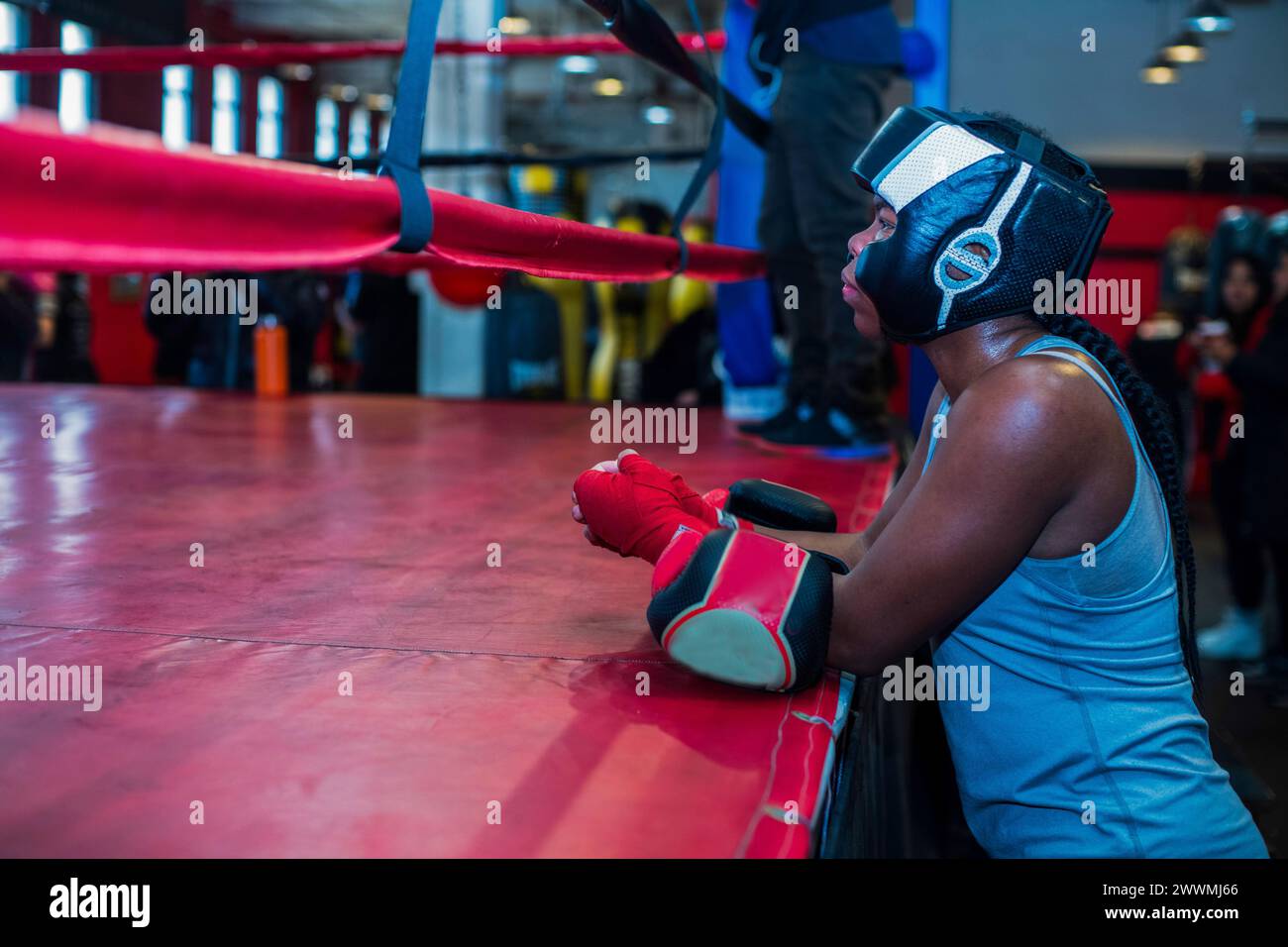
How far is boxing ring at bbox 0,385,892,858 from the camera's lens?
0.78m

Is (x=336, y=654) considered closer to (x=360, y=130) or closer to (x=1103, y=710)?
(x=1103, y=710)

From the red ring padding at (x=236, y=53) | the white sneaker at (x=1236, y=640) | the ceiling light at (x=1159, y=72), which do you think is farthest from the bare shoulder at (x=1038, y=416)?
the ceiling light at (x=1159, y=72)

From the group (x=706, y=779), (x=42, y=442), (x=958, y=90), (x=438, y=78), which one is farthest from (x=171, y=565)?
(x=958, y=90)

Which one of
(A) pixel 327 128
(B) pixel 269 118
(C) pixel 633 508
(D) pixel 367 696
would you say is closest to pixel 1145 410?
(C) pixel 633 508

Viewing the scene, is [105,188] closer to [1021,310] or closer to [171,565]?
[1021,310]

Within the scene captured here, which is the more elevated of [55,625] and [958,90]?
[958,90]

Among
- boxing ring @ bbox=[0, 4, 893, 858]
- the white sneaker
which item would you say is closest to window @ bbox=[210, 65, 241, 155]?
the white sneaker

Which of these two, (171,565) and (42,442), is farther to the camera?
(42,442)

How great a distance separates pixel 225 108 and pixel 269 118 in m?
1.18

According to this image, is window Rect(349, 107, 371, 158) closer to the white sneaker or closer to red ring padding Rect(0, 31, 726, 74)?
red ring padding Rect(0, 31, 726, 74)

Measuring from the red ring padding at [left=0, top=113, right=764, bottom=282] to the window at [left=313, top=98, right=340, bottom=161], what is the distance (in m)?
14.4

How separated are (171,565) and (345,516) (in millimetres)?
396

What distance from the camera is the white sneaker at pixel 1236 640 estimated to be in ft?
12.1

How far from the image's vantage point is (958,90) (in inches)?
376
